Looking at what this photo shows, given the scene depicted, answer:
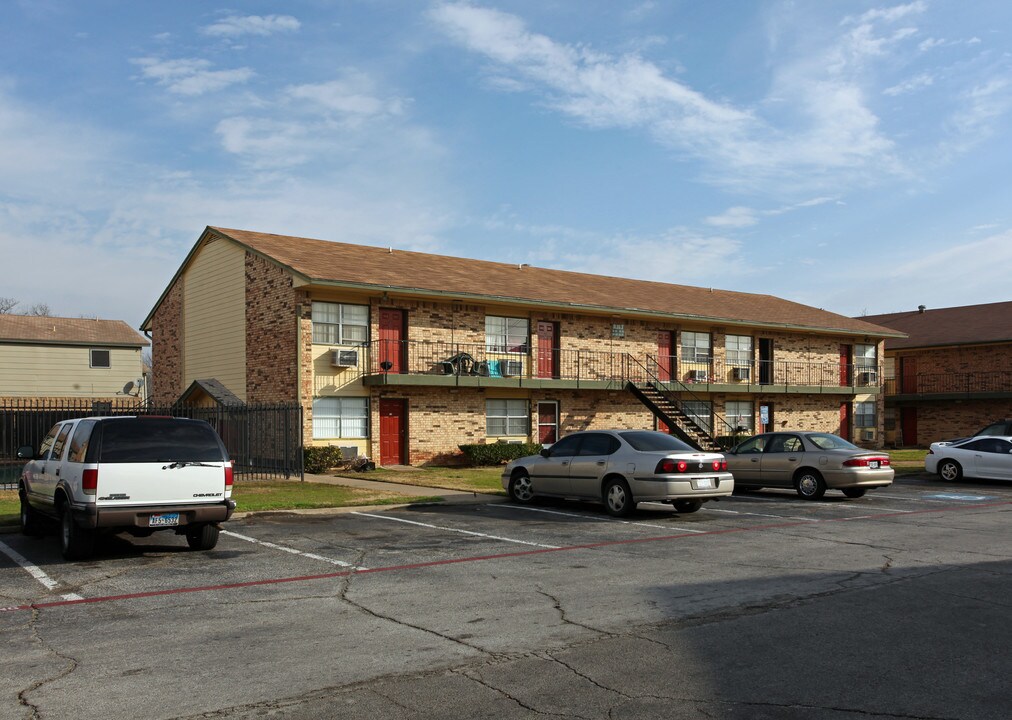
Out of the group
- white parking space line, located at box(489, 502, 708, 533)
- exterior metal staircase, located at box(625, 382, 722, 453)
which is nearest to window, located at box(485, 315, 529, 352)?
exterior metal staircase, located at box(625, 382, 722, 453)

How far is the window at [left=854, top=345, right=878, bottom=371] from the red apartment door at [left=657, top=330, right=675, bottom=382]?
1171cm

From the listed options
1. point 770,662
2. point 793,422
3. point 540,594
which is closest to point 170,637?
point 540,594

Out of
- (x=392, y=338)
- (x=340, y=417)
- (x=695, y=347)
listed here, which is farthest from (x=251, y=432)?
(x=695, y=347)

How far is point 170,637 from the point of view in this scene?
704 centimetres

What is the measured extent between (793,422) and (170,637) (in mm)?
35667

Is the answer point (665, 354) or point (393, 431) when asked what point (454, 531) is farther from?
point (665, 354)

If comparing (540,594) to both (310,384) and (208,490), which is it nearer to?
(208,490)

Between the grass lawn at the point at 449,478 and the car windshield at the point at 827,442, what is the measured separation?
6.43 m

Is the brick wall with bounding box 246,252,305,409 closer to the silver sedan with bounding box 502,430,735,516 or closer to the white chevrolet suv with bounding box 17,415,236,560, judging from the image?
the silver sedan with bounding box 502,430,735,516

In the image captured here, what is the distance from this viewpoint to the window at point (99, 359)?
1660 inches

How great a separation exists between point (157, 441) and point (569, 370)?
22066 mm

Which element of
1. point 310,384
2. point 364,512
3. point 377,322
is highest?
point 377,322

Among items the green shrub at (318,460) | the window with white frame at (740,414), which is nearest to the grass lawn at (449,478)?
the green shrub at (318,460)

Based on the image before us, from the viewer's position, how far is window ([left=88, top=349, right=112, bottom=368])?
42.2 m
